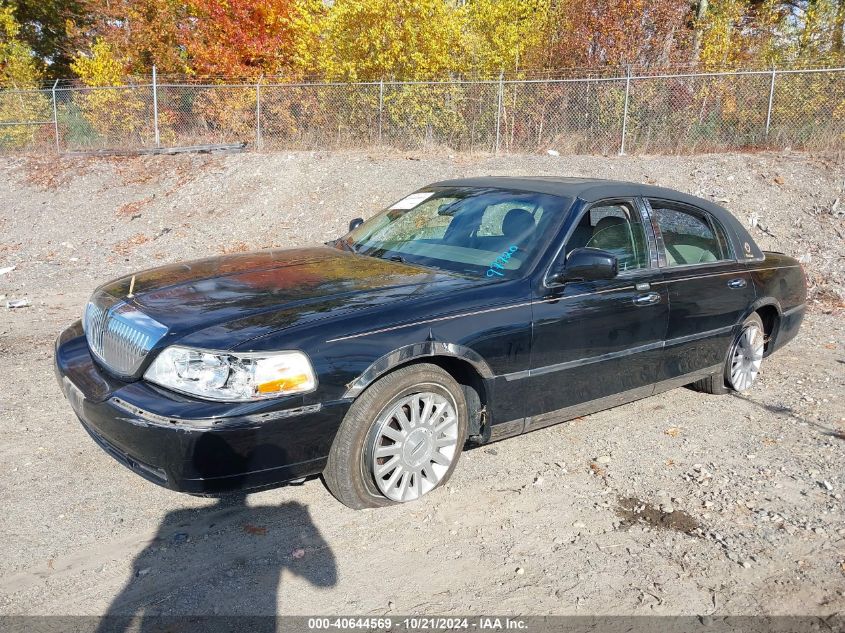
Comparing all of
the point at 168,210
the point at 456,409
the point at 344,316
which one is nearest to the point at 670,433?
the point at 456,409

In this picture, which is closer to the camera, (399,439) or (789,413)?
(399,439)

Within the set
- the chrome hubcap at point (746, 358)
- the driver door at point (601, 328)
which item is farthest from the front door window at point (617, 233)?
the chrome hubcap at point (746, 358)

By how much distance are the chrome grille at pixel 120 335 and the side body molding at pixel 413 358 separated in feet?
3.11

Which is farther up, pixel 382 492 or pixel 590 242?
pixel 590 242

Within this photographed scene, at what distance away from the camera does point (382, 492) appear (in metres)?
3.56

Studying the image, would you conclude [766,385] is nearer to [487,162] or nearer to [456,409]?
[456,409]

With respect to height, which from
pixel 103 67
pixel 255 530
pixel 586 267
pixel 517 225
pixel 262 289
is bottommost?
pixel 255 530

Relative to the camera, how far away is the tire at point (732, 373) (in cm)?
550

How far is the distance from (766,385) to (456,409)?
3.54 metres

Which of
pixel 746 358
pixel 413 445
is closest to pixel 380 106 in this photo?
pixel 746 358

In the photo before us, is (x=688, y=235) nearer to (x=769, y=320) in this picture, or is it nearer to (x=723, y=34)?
(x=769, y=320)

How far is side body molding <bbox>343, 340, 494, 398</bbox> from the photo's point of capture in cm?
334

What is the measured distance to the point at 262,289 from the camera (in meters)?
3.79

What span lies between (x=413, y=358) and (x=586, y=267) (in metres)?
1.23
